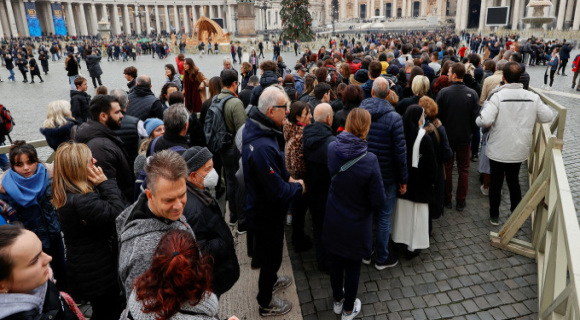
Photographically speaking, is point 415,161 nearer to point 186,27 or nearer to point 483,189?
point 483,189

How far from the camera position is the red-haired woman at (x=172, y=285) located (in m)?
1.44

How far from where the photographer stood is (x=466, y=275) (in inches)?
161

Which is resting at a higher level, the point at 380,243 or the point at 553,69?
the point at 553,69

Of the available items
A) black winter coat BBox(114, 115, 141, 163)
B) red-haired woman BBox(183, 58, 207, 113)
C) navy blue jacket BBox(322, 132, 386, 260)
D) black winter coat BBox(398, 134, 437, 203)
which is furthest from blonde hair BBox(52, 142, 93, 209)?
red-haired woman BBox(183, 58, 207, 113)

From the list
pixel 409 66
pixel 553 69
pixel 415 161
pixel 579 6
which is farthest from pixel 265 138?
pixel 579 6

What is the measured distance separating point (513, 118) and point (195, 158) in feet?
13.3

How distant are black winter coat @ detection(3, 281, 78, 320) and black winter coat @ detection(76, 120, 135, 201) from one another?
1645 millimetres

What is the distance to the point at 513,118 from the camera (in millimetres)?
4652

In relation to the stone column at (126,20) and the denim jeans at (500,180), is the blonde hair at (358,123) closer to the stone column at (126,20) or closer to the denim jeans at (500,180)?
the denim jeans at (500,180)

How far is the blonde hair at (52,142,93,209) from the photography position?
8.74 ft

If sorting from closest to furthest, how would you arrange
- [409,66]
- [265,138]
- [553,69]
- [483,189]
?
[265,138] < [483,189] < [409,66] < [553,69]

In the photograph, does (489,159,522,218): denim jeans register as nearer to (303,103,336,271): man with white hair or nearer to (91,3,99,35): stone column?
(303,103,336,271): man with white hair

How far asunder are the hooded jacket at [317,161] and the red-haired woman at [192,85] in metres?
4.21

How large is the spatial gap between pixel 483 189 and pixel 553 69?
12.5 meters
